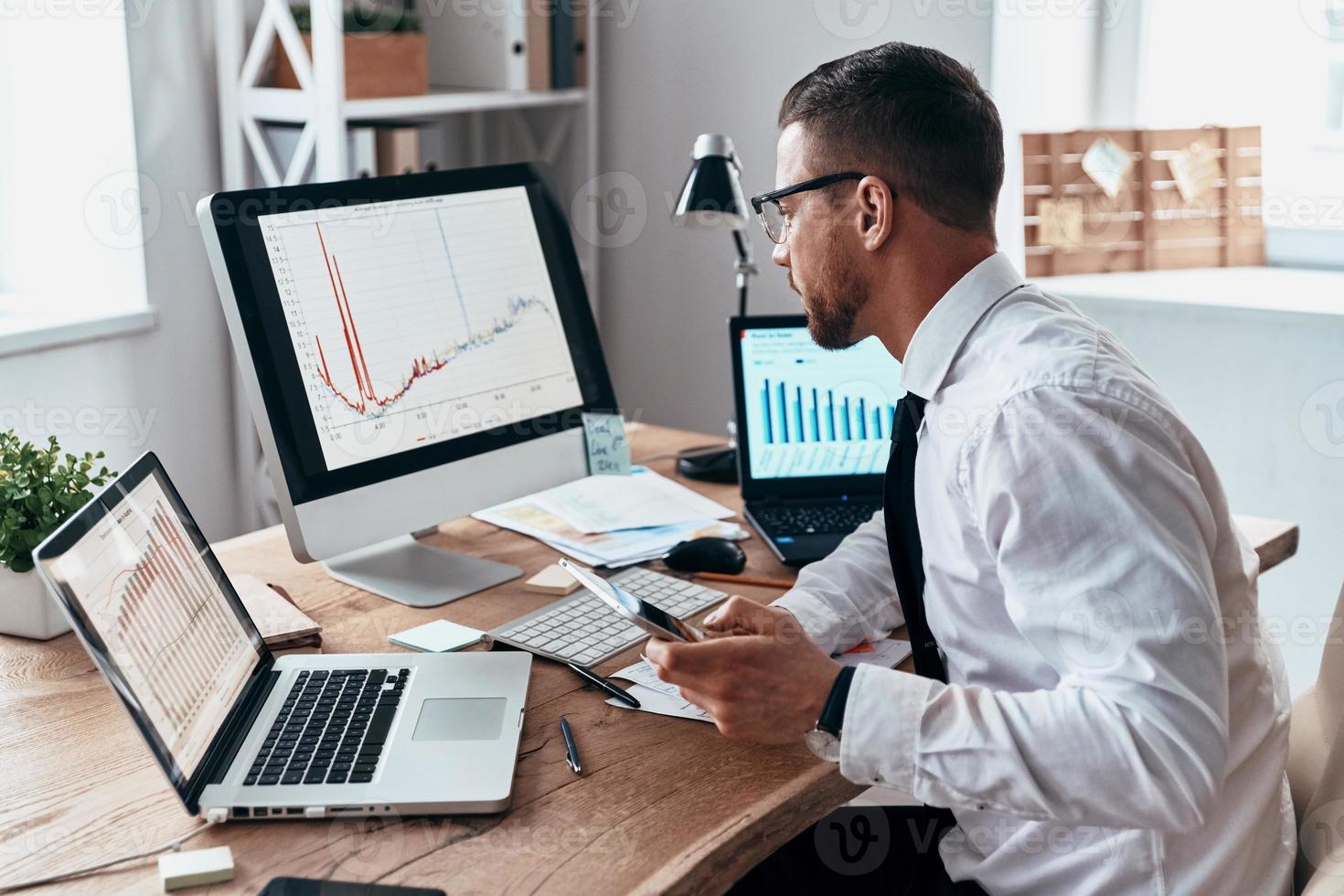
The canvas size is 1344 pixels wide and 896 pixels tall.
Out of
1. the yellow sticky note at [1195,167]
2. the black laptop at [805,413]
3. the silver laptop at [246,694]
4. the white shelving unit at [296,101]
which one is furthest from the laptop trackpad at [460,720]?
the yellow sticky note at [1195,167]

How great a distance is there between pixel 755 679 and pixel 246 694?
46cm

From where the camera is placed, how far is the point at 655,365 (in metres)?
3.21

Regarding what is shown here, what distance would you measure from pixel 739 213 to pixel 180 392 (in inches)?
52.9

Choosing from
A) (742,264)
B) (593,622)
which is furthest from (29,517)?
(742,264)

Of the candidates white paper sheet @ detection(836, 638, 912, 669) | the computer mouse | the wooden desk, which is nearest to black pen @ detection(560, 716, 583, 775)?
the wooden desk

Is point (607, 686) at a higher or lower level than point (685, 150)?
lower

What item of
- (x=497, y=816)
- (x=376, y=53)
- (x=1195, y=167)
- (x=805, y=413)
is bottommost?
(x=497, y=816)

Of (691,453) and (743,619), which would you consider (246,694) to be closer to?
(743,619)

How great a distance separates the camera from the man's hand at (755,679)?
1.03 metres

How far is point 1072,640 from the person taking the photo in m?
0.94

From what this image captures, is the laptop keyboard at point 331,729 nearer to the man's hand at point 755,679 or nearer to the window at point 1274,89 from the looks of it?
the man's hand at point 755,679

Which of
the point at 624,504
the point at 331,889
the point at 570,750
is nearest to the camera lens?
the point at 331,889

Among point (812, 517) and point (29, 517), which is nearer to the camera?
point (29, 517)

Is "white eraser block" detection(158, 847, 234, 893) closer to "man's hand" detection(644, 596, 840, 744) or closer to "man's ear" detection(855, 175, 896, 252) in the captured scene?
"man's hand" detection(644, 596, 840, 744)
